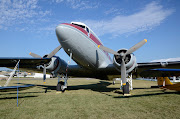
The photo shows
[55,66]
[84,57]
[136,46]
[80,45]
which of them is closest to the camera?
[80,45]

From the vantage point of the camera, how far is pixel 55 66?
47.1ft

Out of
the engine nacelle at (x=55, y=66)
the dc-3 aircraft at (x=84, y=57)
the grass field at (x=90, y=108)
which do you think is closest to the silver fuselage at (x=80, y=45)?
the dc-3 aircraft at (x=84, y=57)

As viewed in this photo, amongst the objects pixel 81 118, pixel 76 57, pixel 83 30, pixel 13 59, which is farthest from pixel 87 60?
pixel 81 118

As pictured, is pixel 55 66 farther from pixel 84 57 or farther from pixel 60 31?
pixel 60 31

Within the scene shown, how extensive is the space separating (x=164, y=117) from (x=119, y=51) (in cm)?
750

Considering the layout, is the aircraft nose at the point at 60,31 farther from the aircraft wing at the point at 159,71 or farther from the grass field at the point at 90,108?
the aircraft wing at the point at 159,71

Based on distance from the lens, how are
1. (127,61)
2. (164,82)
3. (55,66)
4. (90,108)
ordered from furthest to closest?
(164,82), (55,66), (127,61), (90,108)

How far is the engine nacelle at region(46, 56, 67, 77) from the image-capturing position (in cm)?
1406

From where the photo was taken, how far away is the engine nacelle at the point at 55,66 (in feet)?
46.1

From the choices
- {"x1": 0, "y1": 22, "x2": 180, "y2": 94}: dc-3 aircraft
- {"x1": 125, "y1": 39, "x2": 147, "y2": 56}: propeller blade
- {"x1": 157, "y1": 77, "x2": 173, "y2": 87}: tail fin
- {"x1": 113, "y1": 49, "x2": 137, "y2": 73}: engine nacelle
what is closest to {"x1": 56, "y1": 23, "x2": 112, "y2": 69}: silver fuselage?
{"x1": 0, "y1": 22, "x2": 180, "y2": 94}: dc-3 aircraft

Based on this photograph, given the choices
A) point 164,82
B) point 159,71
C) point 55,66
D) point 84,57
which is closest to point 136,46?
point 159,71

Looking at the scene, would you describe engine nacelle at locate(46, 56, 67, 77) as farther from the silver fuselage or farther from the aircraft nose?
the aircraft nose

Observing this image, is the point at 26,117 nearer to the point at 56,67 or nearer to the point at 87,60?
the point at 87,60

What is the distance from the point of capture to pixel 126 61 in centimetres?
1217
